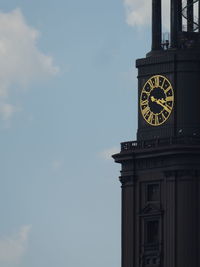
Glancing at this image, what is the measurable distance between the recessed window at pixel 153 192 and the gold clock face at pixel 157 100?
5737 mm

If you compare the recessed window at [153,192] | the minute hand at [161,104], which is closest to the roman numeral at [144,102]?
the minute hand at [161,104]

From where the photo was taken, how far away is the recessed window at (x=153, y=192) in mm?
160375

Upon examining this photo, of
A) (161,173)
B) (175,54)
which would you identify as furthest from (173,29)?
(161,173)

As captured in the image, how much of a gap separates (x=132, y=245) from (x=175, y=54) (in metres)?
17.9

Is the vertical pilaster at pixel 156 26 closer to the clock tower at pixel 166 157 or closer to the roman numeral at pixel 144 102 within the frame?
the clock tower at pixel 166 157

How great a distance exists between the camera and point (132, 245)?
161500 mm

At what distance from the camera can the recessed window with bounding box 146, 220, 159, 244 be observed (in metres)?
160

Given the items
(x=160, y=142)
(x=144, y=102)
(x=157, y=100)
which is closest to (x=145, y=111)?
(x=144, y=102)

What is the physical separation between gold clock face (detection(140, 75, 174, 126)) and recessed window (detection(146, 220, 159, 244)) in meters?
9.13

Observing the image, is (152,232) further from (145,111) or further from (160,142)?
(145,111)

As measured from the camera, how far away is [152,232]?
528ft

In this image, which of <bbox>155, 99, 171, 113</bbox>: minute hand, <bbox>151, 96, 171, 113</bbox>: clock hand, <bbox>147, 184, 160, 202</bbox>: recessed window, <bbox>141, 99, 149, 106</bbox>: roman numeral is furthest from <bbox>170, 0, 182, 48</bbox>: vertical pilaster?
<bbox>147, 184, 160, 202</bbox>: recessed window

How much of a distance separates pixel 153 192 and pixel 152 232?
3.64 metres

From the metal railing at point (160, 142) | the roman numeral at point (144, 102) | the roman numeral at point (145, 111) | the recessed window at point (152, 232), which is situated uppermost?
the roman numeral at point (144, 102)
